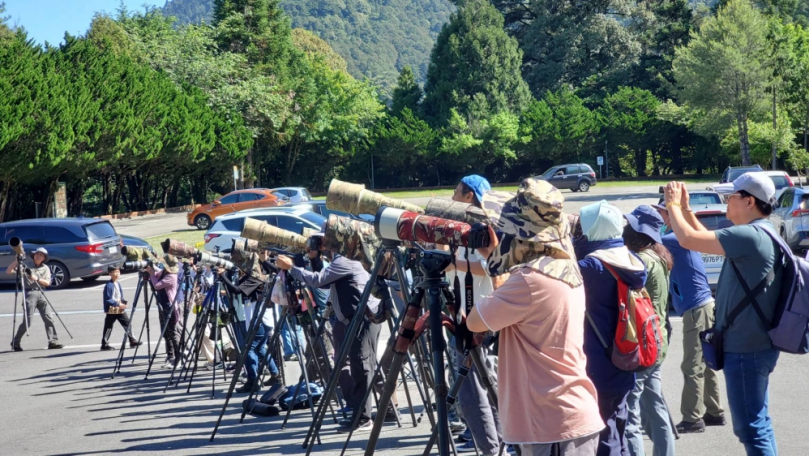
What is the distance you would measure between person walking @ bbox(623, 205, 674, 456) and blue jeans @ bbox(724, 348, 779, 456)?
0.56 m

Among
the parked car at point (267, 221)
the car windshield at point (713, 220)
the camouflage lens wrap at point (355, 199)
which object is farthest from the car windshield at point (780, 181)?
the camouflage lens wrap at point (355, 199)

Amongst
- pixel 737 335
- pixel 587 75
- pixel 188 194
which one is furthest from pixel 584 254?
pixel 587 75

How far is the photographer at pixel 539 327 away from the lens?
3.65 m

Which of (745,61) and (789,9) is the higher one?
(789,9)

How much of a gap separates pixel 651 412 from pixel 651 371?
262 millimetres

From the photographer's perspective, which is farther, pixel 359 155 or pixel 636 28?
pixel 636 28

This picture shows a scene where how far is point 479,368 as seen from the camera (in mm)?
4375

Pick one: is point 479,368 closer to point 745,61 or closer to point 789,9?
point 745,61

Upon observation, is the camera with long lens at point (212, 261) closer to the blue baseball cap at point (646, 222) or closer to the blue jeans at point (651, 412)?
the blue baseball cap at point (646, 222)

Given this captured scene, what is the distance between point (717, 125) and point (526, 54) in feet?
86.1

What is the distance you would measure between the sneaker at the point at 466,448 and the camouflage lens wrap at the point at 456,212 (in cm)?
265

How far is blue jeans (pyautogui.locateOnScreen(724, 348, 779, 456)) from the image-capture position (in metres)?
4.81

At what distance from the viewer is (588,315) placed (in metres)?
4.93

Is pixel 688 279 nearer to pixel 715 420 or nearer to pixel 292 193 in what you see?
pixel 715 420
